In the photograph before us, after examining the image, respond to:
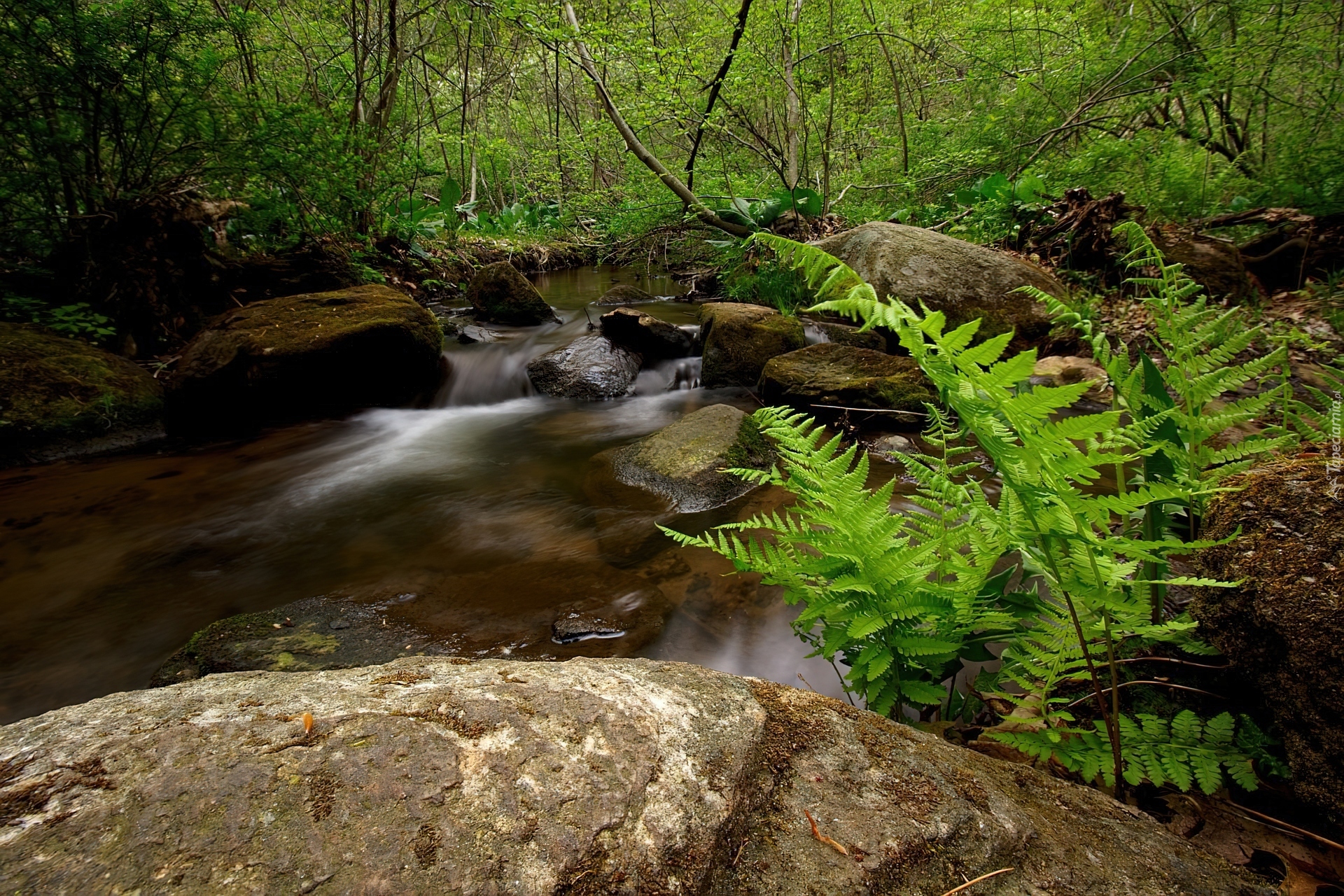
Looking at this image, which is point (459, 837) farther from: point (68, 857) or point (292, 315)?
point (292, 315)

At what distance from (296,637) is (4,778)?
6.06ft

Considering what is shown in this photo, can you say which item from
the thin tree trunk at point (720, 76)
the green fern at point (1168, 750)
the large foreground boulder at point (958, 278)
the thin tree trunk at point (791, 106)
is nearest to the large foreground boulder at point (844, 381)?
the large foreground boulder at point (958, 278)

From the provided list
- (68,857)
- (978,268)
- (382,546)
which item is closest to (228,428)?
(382,546)

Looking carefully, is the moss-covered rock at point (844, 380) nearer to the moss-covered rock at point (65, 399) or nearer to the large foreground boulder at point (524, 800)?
the large foreground boulder at point (524, 800)

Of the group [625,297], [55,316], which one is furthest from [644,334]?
[55,316]

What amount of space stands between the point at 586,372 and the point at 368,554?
149 inches

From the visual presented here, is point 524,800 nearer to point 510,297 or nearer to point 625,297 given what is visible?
point 510,297

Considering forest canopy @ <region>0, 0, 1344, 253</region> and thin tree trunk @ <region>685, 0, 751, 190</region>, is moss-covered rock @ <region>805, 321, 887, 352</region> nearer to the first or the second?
forest canopy @ <region>0, 0, 1344, 253</region>

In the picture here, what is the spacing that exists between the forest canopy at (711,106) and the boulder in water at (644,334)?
3.20 metres

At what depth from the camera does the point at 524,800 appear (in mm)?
818

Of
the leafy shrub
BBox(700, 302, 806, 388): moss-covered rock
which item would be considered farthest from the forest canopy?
BBox(700, 302, 806, 388): moss-covered rock

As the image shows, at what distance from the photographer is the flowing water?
255 centimetres

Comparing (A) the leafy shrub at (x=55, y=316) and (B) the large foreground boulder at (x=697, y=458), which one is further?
(A) the leafy shrub at (x=55, y=316)

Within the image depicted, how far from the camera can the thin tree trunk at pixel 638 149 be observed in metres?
Result: 8.19
